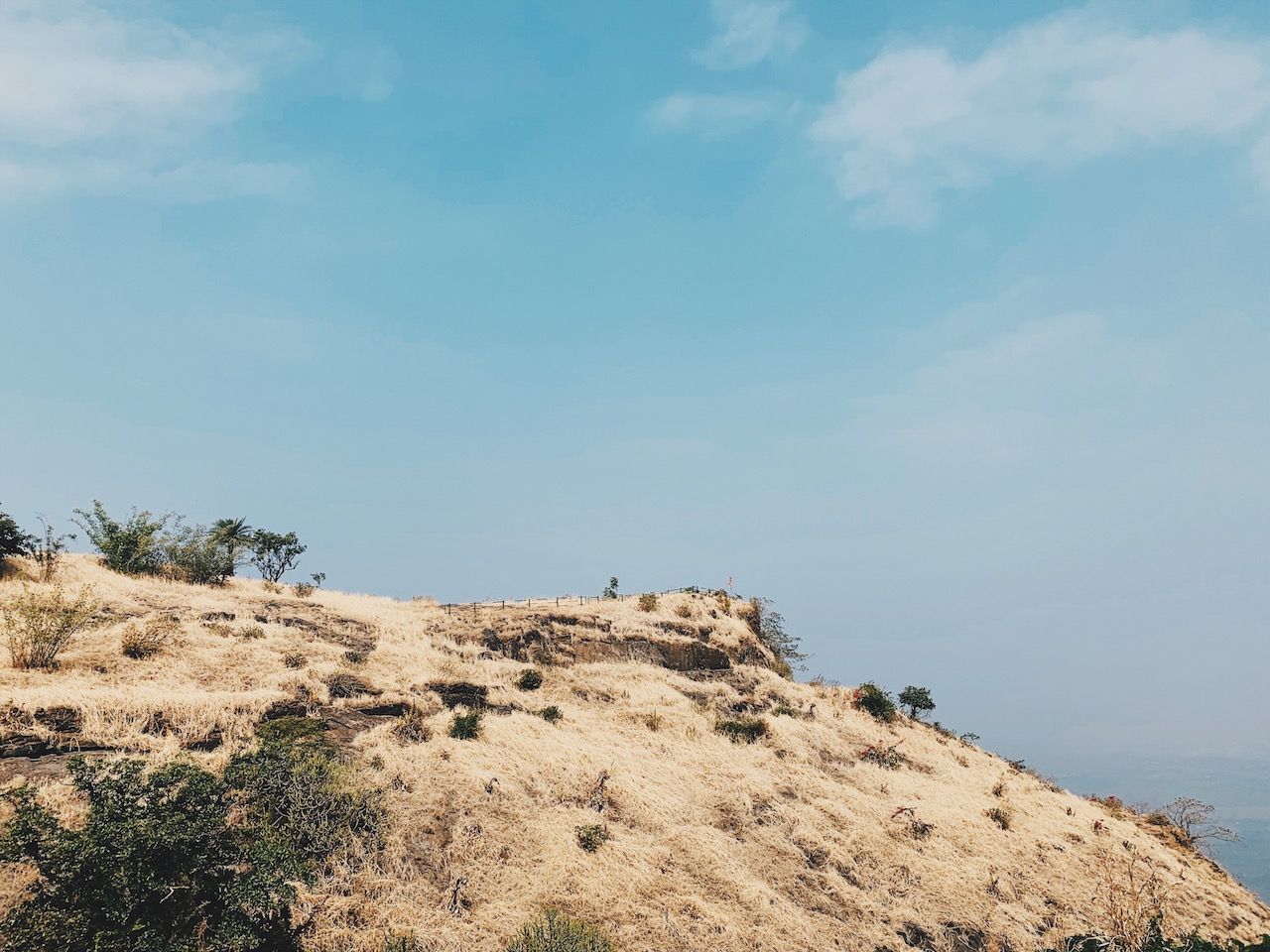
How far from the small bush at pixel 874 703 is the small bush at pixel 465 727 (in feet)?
81.0

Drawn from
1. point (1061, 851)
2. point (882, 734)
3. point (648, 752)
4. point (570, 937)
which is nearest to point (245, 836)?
point (570, 937)

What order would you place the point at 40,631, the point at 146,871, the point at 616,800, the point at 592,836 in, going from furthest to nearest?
the point at 616,800 → the point at 40,631 → the point at 592,836 → the point at 146,871

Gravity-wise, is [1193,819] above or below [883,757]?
below

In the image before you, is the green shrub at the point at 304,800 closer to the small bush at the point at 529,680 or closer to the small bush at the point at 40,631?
the small bush at the point at 40,631

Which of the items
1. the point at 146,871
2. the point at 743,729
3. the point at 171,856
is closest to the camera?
the point at 146,871

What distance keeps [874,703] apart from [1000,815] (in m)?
12.5

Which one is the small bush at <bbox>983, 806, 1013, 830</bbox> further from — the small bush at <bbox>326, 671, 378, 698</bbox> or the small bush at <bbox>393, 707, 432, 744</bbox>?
the small bush at <bbox>326, 671, 378, 698</bbox>

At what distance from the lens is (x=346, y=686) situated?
27266 millimetres

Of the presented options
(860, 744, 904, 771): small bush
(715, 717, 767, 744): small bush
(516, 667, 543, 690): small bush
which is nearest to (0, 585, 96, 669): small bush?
(516, 667, 543, 690): small bush

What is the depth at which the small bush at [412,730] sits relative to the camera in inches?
970

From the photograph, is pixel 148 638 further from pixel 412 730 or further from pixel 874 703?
pixel 874 703

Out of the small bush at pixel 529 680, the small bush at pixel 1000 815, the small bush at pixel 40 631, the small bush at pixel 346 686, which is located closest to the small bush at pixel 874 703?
the small bush at pixel 1000 815

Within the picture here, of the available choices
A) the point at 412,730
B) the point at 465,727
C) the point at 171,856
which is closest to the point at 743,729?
the point at 465,727

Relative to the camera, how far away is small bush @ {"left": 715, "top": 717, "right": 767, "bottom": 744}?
106ft
